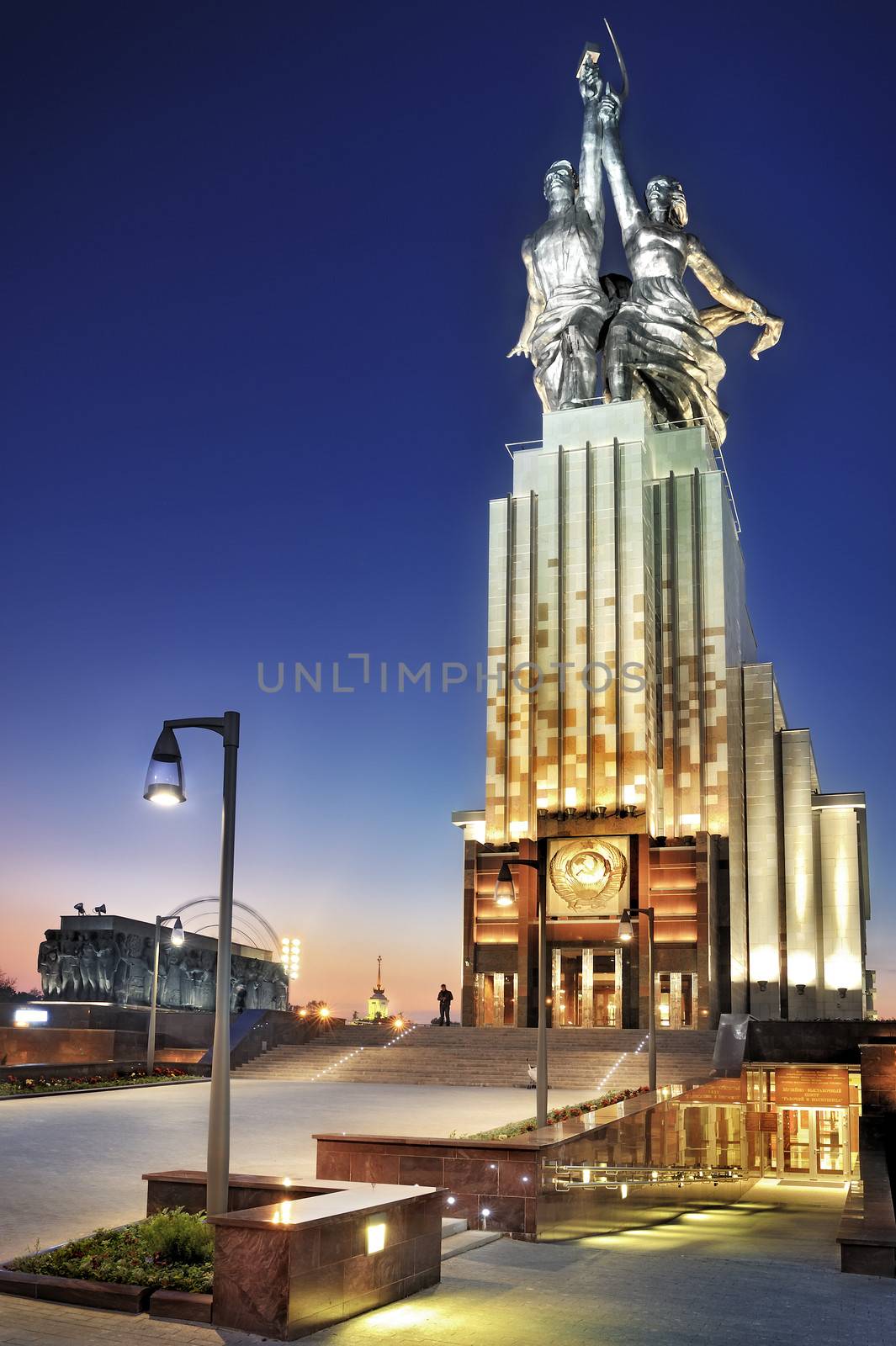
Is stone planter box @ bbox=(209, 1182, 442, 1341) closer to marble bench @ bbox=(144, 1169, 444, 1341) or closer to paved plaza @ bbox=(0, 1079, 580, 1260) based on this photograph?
marble bench @ bbox=(144, 1169, 444, 1341)

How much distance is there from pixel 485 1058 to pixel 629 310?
37685 millimetres

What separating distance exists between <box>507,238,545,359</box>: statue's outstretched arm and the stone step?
55684 millimetres

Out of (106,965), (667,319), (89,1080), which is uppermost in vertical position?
(667,319)

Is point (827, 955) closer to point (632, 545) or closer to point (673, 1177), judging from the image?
point (632, 545)

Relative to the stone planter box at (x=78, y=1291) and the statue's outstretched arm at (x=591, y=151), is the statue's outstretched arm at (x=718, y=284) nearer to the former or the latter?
the statue's outstretched arm at (x=591, y=151)

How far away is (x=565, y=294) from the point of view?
207ft

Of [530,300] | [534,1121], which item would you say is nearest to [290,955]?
[530,300]

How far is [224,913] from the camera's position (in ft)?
36.8

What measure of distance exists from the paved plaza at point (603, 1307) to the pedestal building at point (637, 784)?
3840cm

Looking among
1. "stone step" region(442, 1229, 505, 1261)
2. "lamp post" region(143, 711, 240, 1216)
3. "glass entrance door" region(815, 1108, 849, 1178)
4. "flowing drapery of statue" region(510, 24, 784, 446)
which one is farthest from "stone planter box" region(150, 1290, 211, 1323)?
"flowing drapery of statue" region(510, 24, 784, 446)

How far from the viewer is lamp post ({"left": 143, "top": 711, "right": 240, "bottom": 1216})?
1080 cm

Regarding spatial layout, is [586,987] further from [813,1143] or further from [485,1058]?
[813,1143]

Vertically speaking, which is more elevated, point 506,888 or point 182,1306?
point 506,888

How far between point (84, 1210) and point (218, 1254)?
5156 mm
